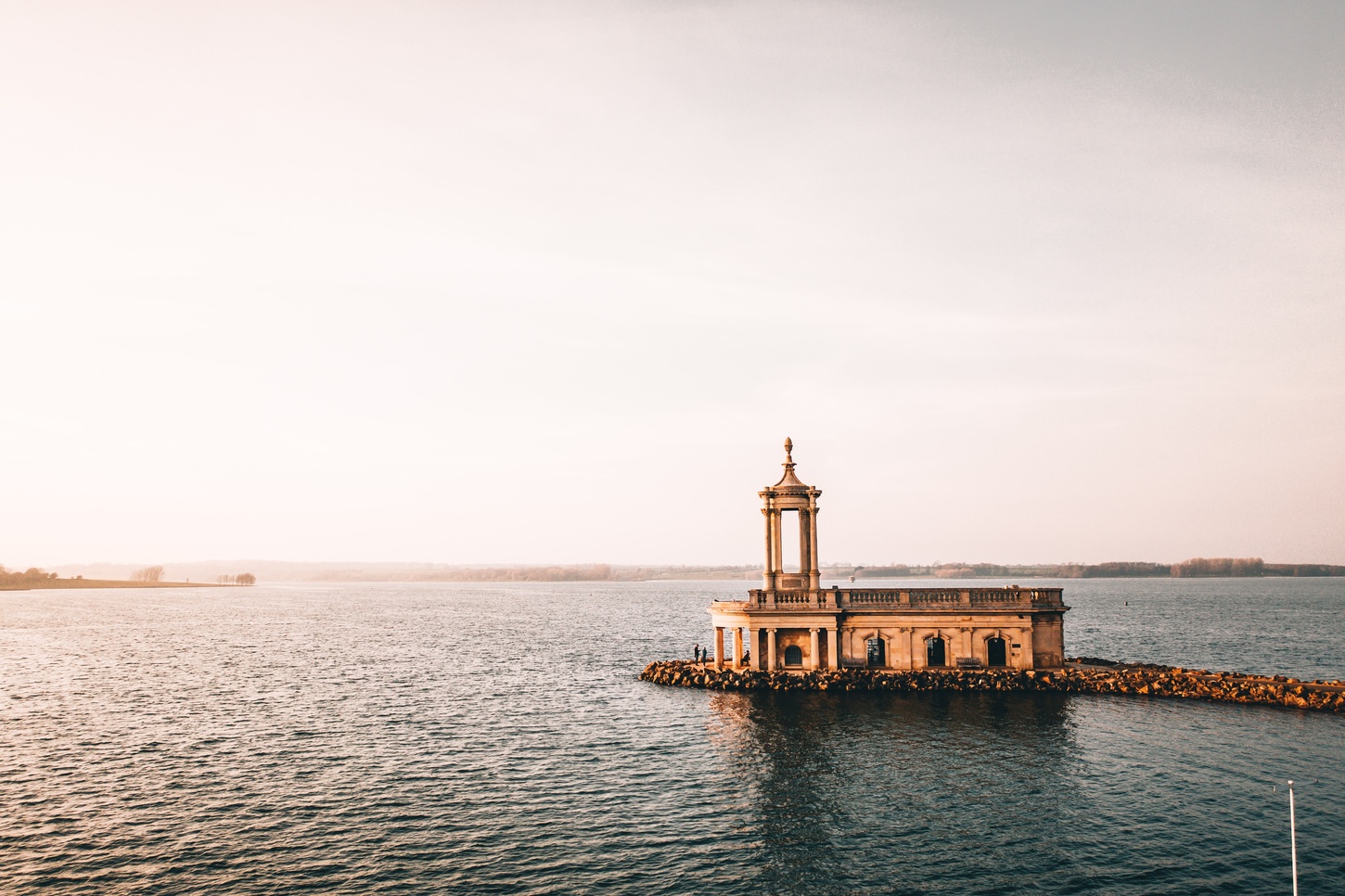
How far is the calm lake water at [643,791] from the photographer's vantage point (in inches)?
1073

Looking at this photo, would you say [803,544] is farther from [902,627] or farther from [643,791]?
[643,791]

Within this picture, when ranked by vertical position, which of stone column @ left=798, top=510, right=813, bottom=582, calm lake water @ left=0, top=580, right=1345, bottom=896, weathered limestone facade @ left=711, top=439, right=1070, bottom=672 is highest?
stone column @ left=798, top=510, right=813, bottom=582

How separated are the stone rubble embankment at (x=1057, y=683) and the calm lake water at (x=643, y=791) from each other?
1.94 meters

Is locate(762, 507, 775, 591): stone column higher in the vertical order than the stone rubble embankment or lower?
higher

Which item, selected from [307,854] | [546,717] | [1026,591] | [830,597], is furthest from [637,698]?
[307,854]

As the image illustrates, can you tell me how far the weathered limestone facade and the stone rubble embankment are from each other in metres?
1.11

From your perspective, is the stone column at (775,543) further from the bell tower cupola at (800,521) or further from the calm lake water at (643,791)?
the calm lake water at (643,791)

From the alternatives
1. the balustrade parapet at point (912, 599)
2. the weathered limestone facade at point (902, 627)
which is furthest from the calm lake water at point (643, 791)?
the balustrade parapet at point (912, 599)

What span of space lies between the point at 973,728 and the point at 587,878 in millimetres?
26561

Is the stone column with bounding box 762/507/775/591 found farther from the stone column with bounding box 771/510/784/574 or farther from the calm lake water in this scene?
the calm lake water

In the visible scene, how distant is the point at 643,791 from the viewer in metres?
36.3

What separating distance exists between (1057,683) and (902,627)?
33.7ft

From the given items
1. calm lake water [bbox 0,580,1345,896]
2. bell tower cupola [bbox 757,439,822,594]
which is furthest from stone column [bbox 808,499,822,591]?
calm lake water [bbox 0,580,1345,896]

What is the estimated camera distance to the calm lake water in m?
27.2
